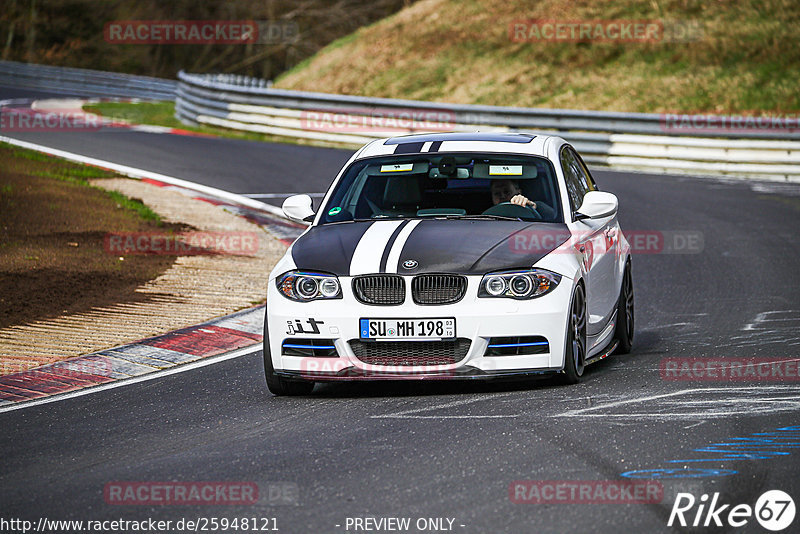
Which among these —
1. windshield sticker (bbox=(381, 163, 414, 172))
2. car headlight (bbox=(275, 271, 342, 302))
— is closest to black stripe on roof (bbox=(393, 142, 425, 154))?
windshield sticker (bbox=(381, 163, 414, 172))

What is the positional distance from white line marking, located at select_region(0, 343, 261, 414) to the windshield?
4.91 ft

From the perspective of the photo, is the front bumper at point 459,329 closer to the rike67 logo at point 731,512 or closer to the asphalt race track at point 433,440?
the asphalt race track at point 433,440

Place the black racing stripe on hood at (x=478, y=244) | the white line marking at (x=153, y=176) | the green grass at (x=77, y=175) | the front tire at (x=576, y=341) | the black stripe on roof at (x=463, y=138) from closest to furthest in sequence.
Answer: the black racing stripe on hood at (x=478, y=244) → the front tire at (x=576, y=341) → the black stripe on roof at (x=463, y=138) → the green grass at (x=77, y=175) → the white line marking at (x=153, y=176)

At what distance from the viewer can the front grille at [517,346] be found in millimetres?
7602

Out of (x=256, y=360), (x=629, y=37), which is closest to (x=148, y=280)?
(x=256, y=360)

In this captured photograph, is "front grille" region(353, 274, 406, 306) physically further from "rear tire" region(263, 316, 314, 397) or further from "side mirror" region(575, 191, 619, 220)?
"side mirror" region(575, 191, 619, 220)

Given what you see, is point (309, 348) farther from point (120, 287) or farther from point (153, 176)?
point (153, 176)

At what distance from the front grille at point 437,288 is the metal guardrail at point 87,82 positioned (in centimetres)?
3541

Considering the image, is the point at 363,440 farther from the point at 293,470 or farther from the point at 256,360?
the point at 256,360

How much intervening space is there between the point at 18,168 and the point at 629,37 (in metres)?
20.5

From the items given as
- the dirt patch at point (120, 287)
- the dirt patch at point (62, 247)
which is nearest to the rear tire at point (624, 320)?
the dirt patch at point (120, 287)

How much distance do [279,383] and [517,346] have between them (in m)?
1.54

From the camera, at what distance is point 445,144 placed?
30.2 feet

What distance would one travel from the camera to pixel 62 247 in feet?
45.8
